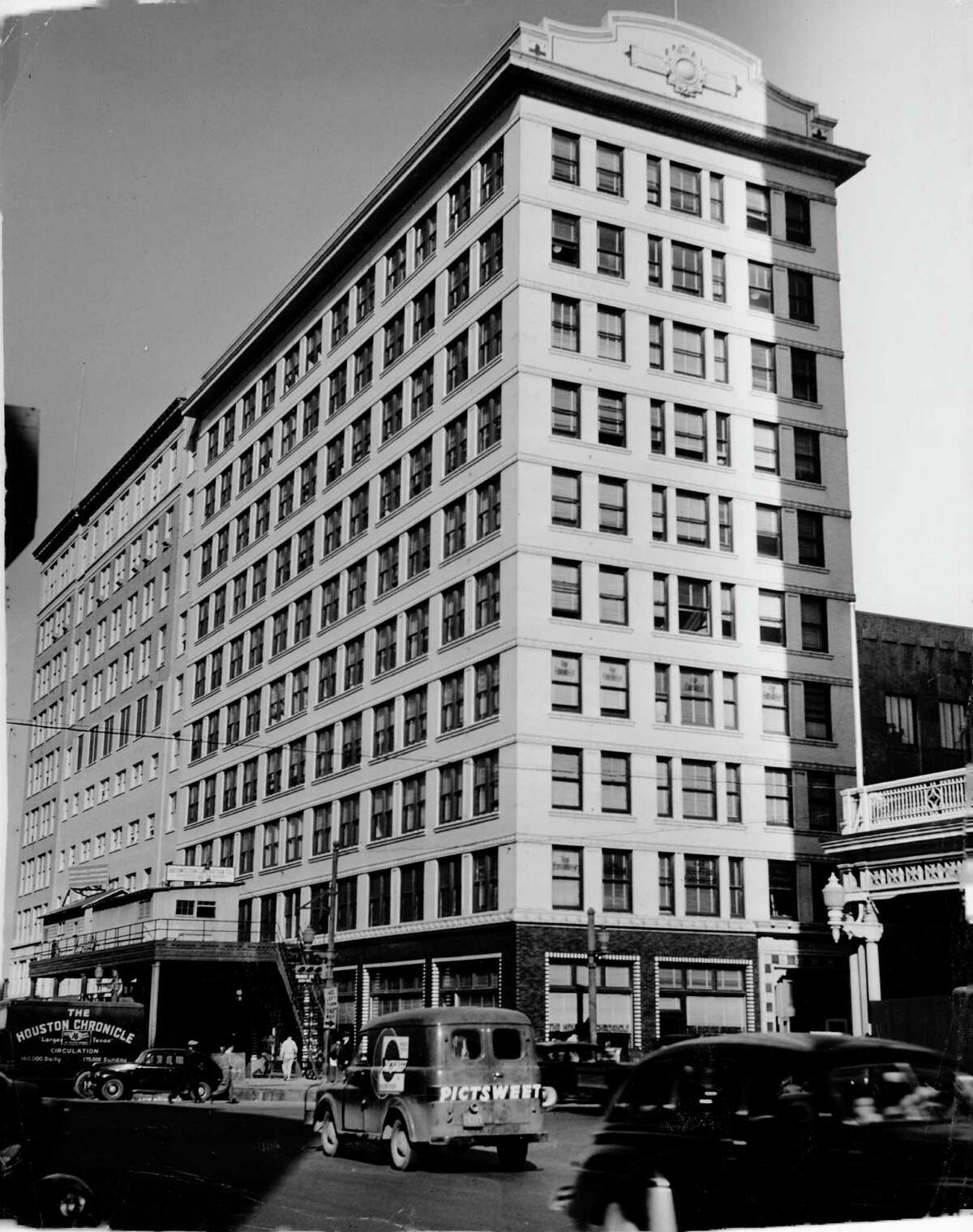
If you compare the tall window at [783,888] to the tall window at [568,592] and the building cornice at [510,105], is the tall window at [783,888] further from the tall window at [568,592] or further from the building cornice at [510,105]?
the building cornice at [510,105]

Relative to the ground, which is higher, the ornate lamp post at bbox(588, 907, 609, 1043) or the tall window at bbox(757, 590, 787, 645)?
the tall window at bbox(757, 590, 787, 645)

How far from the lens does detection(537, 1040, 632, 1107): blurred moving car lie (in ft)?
33.8

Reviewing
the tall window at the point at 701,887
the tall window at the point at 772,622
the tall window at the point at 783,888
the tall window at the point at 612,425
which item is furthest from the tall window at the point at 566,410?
the tall window at the point at 783,888

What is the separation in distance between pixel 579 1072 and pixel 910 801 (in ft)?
12.7

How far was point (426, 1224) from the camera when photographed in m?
9.47

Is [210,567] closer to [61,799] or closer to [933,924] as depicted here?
[61,799]

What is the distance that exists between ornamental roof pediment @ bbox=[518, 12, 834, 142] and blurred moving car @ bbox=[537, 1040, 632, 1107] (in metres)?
8.67

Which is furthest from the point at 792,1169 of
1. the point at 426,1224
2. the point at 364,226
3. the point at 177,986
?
the point at 177,986

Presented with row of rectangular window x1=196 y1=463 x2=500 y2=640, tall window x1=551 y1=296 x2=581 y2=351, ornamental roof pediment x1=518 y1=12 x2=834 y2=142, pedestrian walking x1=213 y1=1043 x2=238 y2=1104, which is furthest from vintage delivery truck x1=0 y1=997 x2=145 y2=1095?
ornamental roof pediment x1=518 y1=12 x2=834 y2=142

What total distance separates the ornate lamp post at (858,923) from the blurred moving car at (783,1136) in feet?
8.79

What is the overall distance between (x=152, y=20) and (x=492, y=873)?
26.6ft

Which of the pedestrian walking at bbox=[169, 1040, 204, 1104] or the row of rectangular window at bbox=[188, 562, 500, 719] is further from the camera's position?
the pedestrian walking at bbox=[169, 1040, 204, 1104]

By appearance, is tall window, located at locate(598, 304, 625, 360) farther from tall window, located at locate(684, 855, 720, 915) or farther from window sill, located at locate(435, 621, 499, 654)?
tall window, located at locate(684, 855, 720, 915)

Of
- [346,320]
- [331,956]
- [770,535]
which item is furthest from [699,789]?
[346,320]
